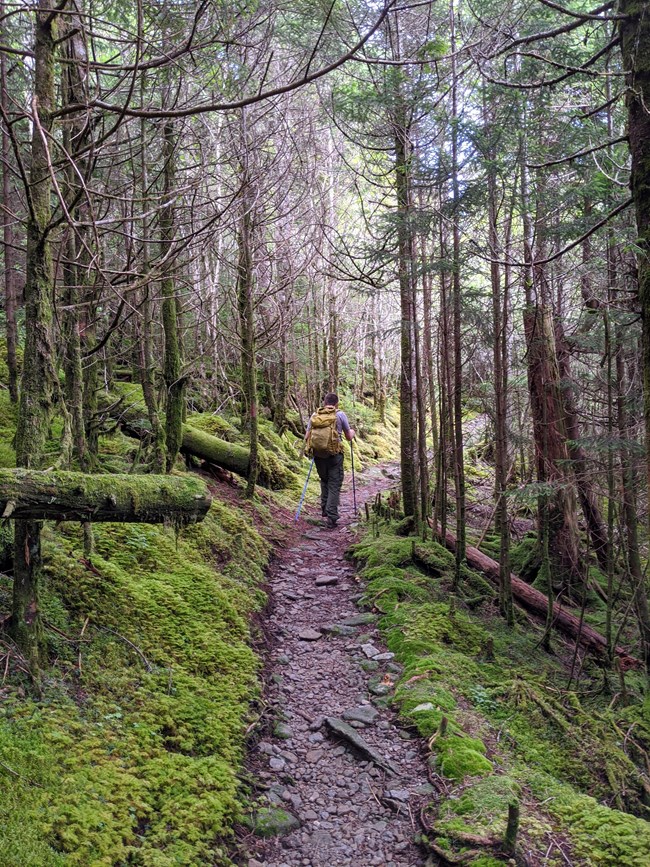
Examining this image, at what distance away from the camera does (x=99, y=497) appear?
344 centimetres

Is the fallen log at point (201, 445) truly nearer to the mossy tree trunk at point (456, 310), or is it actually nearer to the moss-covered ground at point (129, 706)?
the moss-covered ground at point (129, 706)

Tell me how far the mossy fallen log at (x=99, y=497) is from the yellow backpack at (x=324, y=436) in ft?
20.4

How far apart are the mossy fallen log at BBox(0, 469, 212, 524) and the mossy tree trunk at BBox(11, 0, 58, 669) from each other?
0.24 meters

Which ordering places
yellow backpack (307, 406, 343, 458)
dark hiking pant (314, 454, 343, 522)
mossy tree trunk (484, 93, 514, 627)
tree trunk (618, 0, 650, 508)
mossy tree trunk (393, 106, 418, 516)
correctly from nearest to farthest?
tree trunk (618, 0, 650, 508) → mossy tree trunk (484, 93, 514, 627) → mossy tree trunk (393, 106, 418, 516) → yellow backpack (307, 406, 343, 458) → dark hiking pant (314, 454, 343, 522)

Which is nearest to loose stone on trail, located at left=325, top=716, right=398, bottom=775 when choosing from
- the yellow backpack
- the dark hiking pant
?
the dark hiking pant

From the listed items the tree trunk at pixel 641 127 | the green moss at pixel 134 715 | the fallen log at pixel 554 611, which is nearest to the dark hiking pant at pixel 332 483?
the fallen log at pixel 554 611

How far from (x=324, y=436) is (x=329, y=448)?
253 millimetres

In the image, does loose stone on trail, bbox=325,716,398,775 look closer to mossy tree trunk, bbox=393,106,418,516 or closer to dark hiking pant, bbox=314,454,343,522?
A: mossy tree trunk, bbox=393,106,418,516

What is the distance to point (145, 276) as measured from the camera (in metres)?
3.72

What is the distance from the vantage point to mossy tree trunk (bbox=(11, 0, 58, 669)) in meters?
3.24

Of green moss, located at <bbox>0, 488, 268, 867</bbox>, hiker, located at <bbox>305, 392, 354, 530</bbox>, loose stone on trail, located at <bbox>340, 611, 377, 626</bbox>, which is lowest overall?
loose stone on trail, located at <bbox>340, 611, 377, 626</bbox>

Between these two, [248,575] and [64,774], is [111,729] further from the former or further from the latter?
[248,575]

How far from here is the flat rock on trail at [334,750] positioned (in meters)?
3.27

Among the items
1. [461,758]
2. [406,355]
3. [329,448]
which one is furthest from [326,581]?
[406,355]
